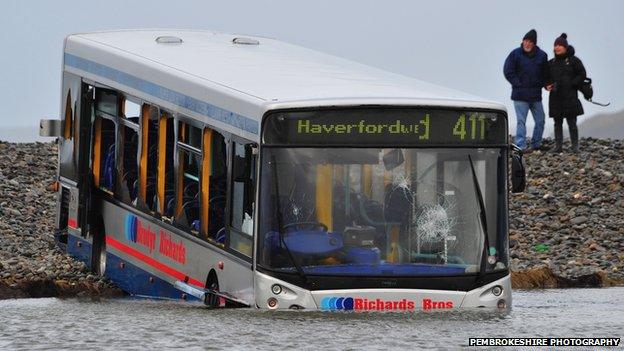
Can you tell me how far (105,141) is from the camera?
83.5 feet

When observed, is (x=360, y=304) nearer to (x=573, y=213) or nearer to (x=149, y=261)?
(x=149, y=261)

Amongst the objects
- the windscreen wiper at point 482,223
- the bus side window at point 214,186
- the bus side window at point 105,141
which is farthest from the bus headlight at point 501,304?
the bus side window at point 105,141

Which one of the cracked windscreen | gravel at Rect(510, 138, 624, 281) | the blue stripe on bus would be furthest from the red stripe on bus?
gravel at Rect(510, 138, 624, 281)

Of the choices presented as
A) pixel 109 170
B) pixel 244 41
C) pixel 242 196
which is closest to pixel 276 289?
pixel 242 196

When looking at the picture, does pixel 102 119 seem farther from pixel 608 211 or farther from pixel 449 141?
pixel 608 211

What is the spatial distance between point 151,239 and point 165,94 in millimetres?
1715

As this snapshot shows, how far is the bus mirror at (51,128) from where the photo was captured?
27.2 metres

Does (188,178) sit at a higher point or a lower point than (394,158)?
lower

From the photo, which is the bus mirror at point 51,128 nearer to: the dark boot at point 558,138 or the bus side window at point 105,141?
the bus side window at point 105,141

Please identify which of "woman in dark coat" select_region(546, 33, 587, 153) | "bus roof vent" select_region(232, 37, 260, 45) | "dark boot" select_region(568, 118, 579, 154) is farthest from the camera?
"dark boot" select_region(568, 118, 579, 154)

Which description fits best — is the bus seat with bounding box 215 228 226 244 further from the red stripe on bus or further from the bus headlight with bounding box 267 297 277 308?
the bus headlight with bounding box 267 297 277 308

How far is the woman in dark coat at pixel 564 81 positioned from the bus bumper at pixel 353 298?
18.7 meters

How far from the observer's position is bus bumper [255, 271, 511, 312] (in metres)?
19.5

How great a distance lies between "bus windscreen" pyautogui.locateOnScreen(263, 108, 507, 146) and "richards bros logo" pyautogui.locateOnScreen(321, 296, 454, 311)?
146 cm
